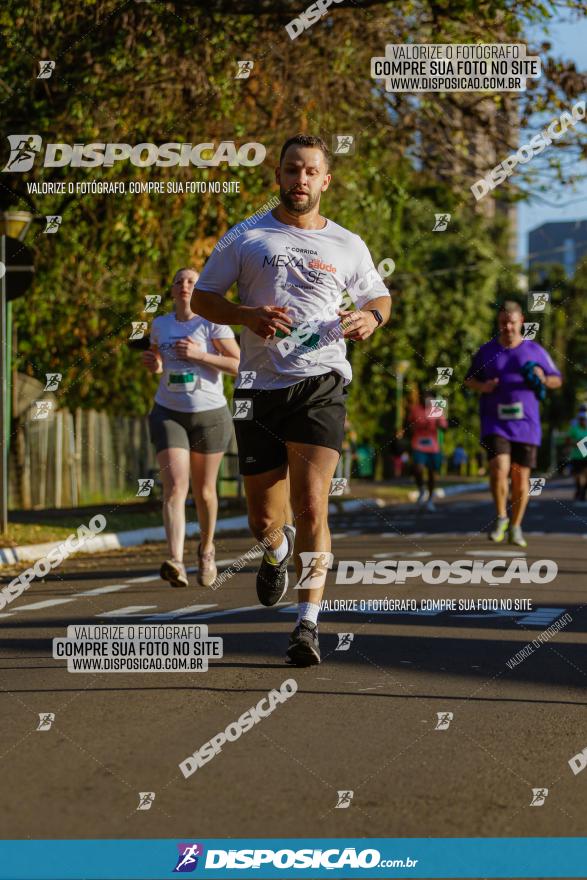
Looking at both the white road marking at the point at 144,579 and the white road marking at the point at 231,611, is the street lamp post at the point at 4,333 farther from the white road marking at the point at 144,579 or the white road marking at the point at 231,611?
the white road marking at the point at 231,611

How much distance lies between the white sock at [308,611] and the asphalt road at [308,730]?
0.23 metres

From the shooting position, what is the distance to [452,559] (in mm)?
13000

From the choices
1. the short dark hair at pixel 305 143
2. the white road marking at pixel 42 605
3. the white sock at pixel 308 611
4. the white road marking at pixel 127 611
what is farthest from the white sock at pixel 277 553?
the white road marking at pixel 42 605

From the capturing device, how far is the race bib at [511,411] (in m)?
13.7

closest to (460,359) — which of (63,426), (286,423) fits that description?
(63,426)

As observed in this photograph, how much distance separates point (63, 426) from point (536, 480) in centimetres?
1279

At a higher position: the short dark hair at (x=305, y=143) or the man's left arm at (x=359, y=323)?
the short dark hair at (x=305, y=143)

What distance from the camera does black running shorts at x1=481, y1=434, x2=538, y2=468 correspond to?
13.7 metres

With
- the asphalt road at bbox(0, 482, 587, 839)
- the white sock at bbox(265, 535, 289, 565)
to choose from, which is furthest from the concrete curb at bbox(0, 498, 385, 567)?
the white sock at bbox(265, 535, 289, 565)

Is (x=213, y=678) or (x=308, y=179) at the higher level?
(x=308, y=179)

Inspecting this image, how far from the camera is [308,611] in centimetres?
659

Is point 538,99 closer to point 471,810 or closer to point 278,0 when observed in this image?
point 278,0

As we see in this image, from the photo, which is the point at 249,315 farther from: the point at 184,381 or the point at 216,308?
the point at 184,381

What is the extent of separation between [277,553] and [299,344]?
1.03m
